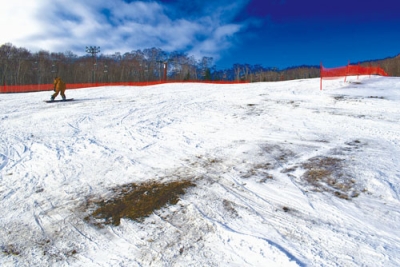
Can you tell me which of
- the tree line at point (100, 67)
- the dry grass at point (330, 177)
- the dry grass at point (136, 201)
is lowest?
the dry grass at point (136, 201)

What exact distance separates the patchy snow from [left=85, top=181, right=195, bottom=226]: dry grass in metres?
0.14

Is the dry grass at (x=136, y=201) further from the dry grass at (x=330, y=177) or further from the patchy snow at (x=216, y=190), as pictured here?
the dry grass at (x=330, y=177)

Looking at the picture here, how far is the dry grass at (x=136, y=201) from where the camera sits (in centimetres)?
372

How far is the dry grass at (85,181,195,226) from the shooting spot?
12.2ft

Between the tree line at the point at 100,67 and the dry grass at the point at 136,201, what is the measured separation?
54985mm

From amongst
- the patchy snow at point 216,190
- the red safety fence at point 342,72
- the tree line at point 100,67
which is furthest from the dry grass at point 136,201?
the tree line at point 100,67

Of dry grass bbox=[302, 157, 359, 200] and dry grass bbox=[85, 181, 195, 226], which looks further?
dry grass bbox=[302, 157, 359, 200]

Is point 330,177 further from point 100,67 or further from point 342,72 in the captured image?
point 100,67

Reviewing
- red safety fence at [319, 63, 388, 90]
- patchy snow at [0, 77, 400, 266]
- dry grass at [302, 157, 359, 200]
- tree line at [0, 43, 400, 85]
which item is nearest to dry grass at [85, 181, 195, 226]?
patchy snow at [0, 77, 400, 266]

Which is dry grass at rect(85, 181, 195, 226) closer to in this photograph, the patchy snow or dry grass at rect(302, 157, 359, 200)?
the patchy snow

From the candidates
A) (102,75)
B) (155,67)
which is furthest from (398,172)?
(155,67)

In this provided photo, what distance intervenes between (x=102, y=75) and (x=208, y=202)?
2982 inches

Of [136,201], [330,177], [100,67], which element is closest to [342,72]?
[330,177]

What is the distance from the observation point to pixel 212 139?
7332 mm
